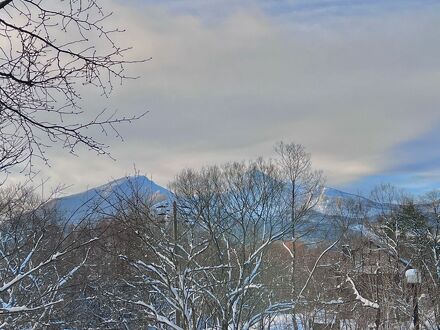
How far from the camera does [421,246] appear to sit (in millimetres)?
22703

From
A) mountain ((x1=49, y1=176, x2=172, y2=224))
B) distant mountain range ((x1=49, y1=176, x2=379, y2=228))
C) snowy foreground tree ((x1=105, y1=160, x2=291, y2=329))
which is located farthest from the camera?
snowy foreground tree ((x1=105, y1=160, x2=291, y2=329))

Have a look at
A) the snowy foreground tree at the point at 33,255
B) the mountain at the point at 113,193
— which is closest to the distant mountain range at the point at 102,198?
the mountain at the point at 113,193

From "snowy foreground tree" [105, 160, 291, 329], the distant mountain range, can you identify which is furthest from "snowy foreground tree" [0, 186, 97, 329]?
"snowy foreground tree" [105, 160, 291, 329]

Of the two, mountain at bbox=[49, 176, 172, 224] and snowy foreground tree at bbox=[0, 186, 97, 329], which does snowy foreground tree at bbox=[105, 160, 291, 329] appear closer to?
mountain at bbox=[49, 176, 172, 224]

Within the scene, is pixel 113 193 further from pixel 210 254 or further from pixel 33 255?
pixel 210 254

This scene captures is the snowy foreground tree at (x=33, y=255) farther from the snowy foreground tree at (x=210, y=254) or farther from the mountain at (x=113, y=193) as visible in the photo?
the snowy foreground tree at (x=210, y=254)

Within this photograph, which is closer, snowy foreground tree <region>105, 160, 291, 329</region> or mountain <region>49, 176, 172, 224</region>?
mountain <region>49, 176, 172, 224</region>

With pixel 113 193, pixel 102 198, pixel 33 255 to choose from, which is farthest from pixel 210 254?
pixel 102 198

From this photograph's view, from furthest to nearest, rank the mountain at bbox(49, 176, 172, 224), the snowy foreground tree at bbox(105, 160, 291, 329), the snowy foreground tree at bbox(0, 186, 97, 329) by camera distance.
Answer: the snowy foreground tree at bbox(105, 160, 291, 329) → the mountain at bbox(49, 176, 172, 224) → the snowy foreground tree at bbox(0, 186, 97, 329)

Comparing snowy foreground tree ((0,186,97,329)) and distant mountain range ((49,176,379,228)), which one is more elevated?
distant mountain range ((49,176,379,228))

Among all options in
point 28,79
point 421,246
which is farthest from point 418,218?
point 28,79

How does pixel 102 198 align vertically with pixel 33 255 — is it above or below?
above

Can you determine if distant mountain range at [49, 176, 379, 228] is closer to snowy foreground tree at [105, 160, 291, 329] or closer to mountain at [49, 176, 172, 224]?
mountain at [49, 176, 172, 224]

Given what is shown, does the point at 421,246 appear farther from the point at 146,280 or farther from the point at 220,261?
the point at 146,280
